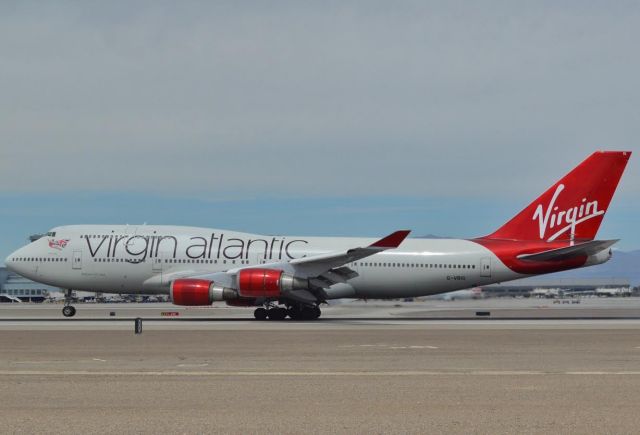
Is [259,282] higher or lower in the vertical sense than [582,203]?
lower

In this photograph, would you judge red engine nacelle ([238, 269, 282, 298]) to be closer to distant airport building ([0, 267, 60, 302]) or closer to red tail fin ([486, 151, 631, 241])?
red tail fin ([486, 151, 631, 241])

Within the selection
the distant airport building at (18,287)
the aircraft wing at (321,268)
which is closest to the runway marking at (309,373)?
the aircraft wing at (321,268)

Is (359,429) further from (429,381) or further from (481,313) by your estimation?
(481,313)

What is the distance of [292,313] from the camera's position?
143 feet

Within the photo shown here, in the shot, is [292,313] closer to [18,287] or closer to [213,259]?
[213,259]

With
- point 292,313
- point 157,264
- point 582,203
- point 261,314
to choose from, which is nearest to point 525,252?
point 582,203

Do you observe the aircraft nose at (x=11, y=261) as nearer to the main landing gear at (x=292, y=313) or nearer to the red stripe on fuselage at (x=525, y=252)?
the main landing gear at (x=292, y=313)

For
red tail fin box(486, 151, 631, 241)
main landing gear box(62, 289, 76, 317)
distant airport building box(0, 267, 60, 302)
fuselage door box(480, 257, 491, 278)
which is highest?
distant airport building box(0, 267, 60, 302)

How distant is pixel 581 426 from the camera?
12.0 metres

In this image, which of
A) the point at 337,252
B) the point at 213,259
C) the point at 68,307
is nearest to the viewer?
the point at 337,252

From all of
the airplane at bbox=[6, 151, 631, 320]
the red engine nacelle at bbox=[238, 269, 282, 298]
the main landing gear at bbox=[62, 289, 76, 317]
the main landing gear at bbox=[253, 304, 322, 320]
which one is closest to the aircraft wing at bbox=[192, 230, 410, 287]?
the airplane at bbox=[6, 151, 631, 320]

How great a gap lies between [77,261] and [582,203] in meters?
25.9

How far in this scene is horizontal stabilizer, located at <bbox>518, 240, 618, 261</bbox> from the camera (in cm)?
4147

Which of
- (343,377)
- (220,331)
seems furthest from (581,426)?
(220,331)
